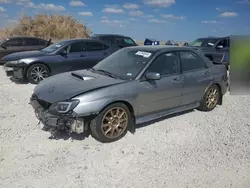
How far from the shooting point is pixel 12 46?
11.9 meters

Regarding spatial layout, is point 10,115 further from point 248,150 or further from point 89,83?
point 248,150

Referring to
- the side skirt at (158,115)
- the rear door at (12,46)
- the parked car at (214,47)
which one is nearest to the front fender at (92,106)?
the side skirt at (158,115)

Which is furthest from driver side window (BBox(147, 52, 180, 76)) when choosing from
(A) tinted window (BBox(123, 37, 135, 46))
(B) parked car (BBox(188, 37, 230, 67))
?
(A) tinted window (BBox(123, 37, 135, 46))

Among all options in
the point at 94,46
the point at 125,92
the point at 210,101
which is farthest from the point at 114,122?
the point at 94,46

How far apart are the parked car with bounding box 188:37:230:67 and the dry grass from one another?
56.1 ft

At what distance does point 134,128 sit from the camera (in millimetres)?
4180

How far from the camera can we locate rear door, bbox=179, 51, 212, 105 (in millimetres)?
4867

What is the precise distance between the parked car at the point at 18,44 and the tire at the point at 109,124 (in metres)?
9.25

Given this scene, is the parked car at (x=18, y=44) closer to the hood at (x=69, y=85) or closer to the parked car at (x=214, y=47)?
the parked car at (x=214, y=47)

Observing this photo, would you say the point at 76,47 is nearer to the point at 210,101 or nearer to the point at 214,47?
the point at 210,101

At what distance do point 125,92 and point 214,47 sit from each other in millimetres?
9315

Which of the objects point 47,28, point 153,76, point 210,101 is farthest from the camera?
point 47,28

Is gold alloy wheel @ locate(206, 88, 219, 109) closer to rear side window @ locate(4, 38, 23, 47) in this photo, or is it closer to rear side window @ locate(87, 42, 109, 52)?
rear side window @ locate(87, 42, 109, 52)

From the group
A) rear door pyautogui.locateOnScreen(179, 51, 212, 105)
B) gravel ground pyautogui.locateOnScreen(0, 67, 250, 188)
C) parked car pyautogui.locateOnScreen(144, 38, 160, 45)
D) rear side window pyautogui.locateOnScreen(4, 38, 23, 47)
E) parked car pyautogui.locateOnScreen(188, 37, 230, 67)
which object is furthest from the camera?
parked car pyautogui.locateOnScreen(144, 38, 160, 45)
